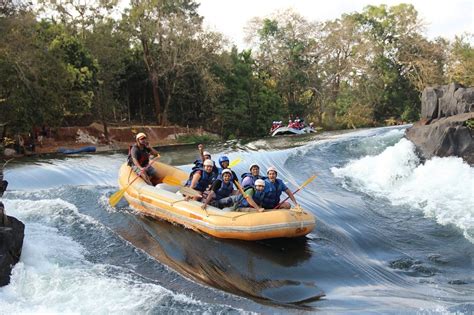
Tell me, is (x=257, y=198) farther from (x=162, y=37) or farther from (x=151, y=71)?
(x=151, y=71)

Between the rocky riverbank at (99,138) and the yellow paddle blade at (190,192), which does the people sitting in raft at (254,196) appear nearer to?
the yellow paddle blade at (190,192)

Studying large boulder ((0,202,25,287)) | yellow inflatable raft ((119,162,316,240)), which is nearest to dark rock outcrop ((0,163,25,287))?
large boulder ((0,202,25,287))

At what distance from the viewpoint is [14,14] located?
19.4 metres

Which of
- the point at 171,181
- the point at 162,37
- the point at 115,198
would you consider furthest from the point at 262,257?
the point at 162,37

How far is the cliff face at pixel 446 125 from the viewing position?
1271cm

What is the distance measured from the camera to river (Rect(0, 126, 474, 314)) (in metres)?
5.96

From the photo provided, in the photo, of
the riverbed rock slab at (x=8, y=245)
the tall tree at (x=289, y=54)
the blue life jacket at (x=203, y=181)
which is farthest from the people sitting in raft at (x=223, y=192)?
the tall tree at (x=289, y=54)

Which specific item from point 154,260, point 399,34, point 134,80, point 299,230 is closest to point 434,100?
point 299,230

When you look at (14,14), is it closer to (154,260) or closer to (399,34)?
(154,260)

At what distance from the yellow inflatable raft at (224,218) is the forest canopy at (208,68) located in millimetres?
10381

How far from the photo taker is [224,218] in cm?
770

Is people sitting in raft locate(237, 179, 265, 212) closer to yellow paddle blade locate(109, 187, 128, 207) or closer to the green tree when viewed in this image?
yellow paddle blade locate(109, 187, 128, 207)

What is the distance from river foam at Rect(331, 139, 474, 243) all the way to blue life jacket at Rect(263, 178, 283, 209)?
322 centimetres

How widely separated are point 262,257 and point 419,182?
645 centimetres
